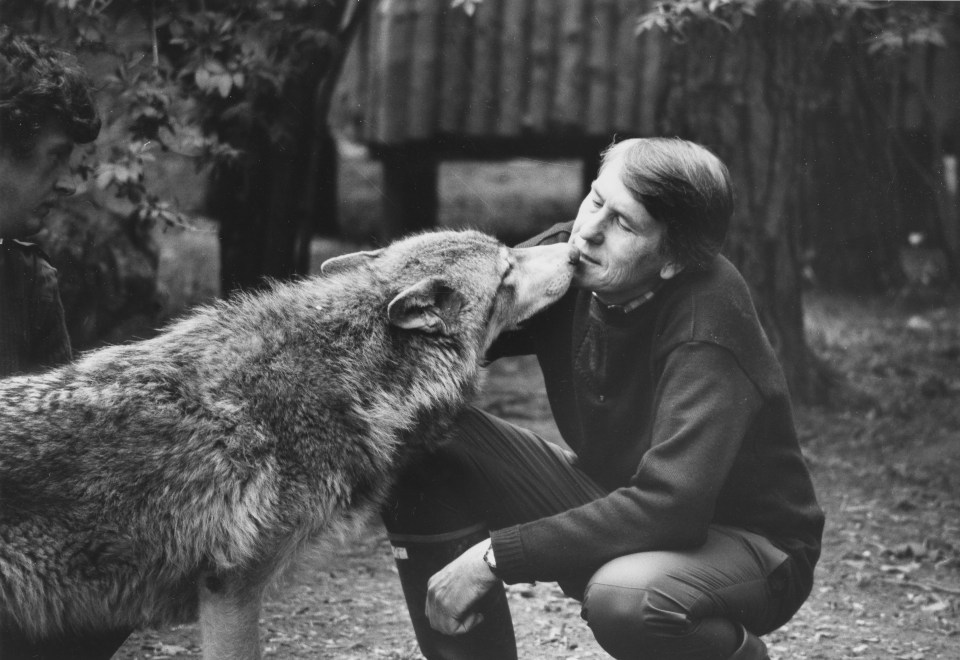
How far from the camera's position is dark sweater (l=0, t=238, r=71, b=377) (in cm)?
379

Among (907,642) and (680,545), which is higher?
(680,545)

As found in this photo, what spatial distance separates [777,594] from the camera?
343 centimetres

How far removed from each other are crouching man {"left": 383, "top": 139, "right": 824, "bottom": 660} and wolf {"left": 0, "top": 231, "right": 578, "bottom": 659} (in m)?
0.26

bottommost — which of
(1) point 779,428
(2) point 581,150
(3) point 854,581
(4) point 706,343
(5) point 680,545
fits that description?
(3) point 854,581

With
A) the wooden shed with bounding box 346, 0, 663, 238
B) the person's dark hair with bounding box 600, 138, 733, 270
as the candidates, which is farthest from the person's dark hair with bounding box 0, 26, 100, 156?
the wooden shed with bounding box 346, 0, 663, 238

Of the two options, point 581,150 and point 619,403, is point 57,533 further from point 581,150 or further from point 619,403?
point 581,150

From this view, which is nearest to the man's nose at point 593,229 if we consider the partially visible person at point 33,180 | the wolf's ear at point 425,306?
the wolf's ear at point 425,306

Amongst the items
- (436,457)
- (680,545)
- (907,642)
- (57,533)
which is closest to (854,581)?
(907,642)

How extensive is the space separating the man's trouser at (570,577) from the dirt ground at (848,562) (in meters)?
0.43

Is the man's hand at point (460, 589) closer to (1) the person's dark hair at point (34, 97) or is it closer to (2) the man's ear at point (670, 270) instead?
(2) the man's ear at point (670, 270)

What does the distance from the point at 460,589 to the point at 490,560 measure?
0.16 m

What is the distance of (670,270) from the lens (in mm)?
3436

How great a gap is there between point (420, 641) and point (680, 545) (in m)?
1.12

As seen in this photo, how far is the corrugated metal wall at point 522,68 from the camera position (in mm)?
8602
